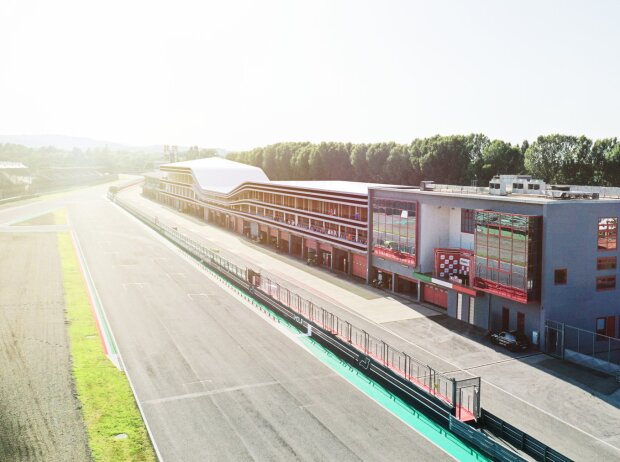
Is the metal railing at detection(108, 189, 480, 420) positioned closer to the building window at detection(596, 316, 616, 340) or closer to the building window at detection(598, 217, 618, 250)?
the building window at detection(596, 316, 616, 340)

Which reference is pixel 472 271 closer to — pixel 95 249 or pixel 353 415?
pixel 353 415

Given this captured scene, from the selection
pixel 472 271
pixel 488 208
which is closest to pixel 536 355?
pixel 472 271

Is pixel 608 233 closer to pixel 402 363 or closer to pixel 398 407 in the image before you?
pixel 402 363

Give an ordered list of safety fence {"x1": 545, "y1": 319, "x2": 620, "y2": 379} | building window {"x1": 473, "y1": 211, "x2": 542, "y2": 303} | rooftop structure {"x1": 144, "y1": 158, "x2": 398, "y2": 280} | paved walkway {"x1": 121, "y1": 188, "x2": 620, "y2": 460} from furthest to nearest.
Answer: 1. rooftop structure {"x1": 144, "y1": 158, "x2": 398, "y2": 280}
2. building window {"x1": 473, "y1": 211, "x2": 542, "y2": 303}
3. safety fence {"x1": 545, "y1": 319, "x2": 620, "y2": 379}
4. paved walkway {"x1": 121, "y1": 188, "x2": 620, "y2": 460}

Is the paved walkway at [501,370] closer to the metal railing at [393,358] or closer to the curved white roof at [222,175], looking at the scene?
the metal railing at [393,358]

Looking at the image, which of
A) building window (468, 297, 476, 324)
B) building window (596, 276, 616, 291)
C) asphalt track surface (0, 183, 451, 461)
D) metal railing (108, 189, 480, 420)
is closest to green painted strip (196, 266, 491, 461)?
asphalt track surface (0, 183, 451, 461)

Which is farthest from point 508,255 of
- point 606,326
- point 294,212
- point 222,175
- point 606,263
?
point 222,175
